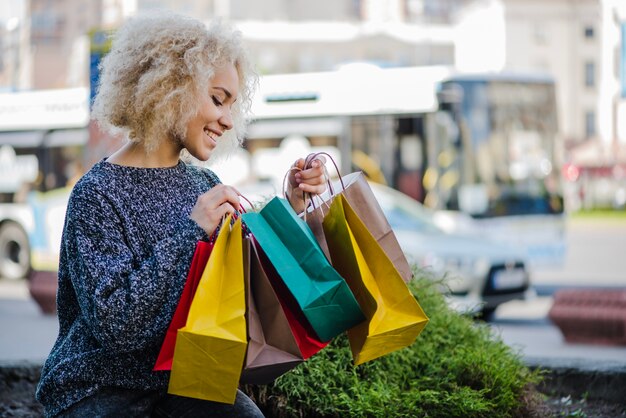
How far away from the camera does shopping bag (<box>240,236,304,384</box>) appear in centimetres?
219

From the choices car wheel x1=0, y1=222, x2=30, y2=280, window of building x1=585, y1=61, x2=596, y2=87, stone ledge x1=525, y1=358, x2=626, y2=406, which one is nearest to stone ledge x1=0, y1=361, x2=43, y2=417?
stone ledge x1=525, y1=358, x2=626, y2=406

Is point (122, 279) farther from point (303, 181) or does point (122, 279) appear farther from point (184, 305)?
point (303, 181)

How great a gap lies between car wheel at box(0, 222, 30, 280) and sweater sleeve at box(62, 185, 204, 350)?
15.1 m

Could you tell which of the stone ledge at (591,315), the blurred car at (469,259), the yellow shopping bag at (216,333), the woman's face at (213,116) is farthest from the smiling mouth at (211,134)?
the blurred car at (469,259)

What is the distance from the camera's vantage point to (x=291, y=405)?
3.42m

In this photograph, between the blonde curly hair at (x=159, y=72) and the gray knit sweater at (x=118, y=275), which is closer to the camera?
the gray knit sweater at (x=118, y=275)

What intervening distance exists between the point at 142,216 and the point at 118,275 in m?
0.22

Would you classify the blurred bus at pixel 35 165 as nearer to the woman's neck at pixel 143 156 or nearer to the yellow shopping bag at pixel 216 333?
the woman's neck at pixel 143 156

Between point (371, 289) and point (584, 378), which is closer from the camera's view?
point (371, 289)

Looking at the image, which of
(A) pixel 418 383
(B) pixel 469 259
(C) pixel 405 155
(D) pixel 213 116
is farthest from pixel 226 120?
(C) pixel 405 155

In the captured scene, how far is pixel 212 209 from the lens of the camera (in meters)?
2.28

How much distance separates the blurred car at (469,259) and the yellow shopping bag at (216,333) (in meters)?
8.45

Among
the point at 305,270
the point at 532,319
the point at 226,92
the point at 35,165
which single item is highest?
the point at 226,92

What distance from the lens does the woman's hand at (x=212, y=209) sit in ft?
7.46
